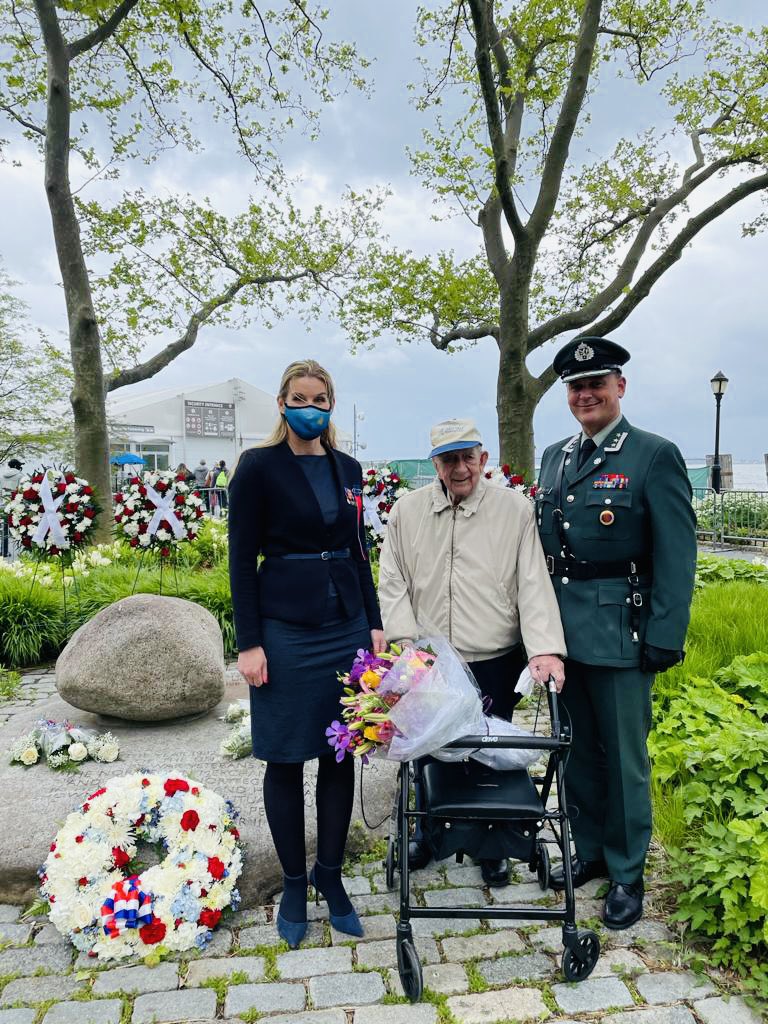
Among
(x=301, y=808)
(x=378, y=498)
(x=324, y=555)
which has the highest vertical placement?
(x=378, y=498)

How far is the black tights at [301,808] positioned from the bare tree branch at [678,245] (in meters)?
11.6

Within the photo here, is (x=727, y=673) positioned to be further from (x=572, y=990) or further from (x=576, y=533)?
(x=572, y=990)

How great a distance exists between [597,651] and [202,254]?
50.6 feet

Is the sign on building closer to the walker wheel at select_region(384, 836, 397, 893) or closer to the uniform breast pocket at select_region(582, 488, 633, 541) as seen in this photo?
the walker wheel at select_region(384, 836, 397, 893)

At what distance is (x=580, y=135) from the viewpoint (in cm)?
1396

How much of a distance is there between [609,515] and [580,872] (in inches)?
61.5

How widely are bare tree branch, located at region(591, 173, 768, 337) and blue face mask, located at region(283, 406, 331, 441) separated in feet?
36.6

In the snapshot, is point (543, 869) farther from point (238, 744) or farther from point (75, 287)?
point (75, 287)

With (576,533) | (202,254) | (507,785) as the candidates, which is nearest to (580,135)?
(202,254)

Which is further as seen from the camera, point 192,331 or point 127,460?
point 127,460

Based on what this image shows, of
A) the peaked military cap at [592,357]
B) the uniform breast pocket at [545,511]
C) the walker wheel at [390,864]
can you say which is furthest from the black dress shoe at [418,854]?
the peaked military cap at [592,357]

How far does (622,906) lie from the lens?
2.65m

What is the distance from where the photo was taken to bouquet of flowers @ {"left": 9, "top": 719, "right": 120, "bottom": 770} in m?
3.57

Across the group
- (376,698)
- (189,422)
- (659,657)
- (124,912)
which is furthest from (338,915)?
(189,422)
